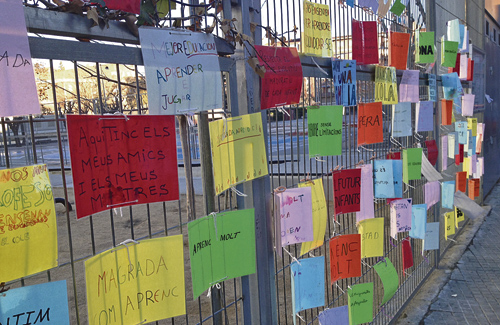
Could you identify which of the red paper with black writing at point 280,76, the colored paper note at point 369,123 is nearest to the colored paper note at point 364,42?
the colored paper note at point 369,123

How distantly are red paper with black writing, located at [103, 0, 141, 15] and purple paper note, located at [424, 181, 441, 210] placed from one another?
417 cm

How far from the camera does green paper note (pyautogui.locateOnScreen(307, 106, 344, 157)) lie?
2855mm

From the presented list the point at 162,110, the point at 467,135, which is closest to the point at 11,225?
the point at 162,110

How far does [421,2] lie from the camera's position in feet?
18.1

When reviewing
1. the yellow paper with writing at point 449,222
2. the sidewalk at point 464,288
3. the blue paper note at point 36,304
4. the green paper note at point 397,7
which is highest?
the green paper note at point 397,7

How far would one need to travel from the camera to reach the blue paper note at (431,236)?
5.04m

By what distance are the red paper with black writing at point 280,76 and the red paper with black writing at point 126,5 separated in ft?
2.62

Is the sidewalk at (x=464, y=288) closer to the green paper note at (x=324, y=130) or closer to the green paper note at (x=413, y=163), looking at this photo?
the green paper note at (x=413, y=163)

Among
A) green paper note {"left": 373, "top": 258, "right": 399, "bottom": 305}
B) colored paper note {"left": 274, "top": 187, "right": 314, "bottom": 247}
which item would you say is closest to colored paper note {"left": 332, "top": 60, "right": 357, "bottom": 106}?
colored paper note {"left": 274, "top": 187, "right": 314, "bottom": 247}

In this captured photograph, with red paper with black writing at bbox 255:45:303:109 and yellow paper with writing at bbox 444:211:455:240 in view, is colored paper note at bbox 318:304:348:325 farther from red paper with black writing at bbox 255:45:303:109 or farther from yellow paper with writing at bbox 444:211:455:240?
yellow paper with writing at bbox 444:211:455:240

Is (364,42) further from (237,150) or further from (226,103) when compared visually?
(237,150)

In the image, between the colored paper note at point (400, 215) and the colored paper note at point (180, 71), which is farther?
the colored paper note at point (400, 215)

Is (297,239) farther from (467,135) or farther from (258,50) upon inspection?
Result: (467,135)

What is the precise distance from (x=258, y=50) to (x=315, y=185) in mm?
915
